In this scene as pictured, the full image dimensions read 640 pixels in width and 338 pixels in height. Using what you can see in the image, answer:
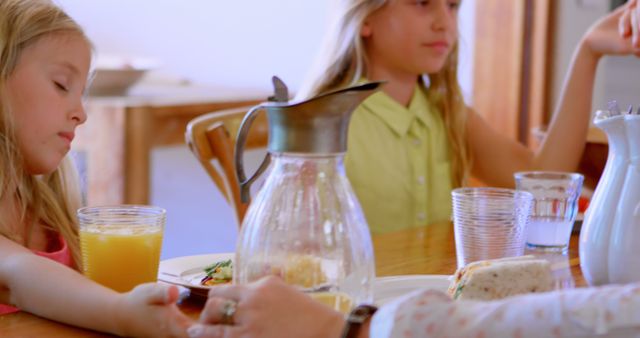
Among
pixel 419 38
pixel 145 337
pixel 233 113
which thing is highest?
pixel 419 38

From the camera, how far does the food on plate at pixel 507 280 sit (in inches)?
35.5

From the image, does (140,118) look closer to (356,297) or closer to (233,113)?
(233,113)

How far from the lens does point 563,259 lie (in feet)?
4.18

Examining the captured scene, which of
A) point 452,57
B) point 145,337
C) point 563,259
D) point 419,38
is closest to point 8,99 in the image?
point 145,337

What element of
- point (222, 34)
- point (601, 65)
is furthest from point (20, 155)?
point (601, 65)

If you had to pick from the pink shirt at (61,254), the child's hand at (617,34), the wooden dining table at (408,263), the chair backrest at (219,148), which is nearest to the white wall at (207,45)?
the child's hand at (617,34)

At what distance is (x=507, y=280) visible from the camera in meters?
0.90

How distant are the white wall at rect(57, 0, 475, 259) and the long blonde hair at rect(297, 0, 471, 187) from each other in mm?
1759

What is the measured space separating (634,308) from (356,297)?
282 millimetres

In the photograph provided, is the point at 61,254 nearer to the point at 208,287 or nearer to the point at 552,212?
the point at 208,287

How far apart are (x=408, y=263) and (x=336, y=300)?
0.35 metres

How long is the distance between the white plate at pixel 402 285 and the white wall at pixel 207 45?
280cm

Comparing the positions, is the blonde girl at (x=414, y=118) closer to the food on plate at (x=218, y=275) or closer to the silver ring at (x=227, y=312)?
the food on plate at (x=218, y=275)

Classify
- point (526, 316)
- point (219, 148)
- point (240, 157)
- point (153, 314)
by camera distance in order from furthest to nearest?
point (219, 148) → point (240, 157) → point (153, 314) → point (526, 316)
